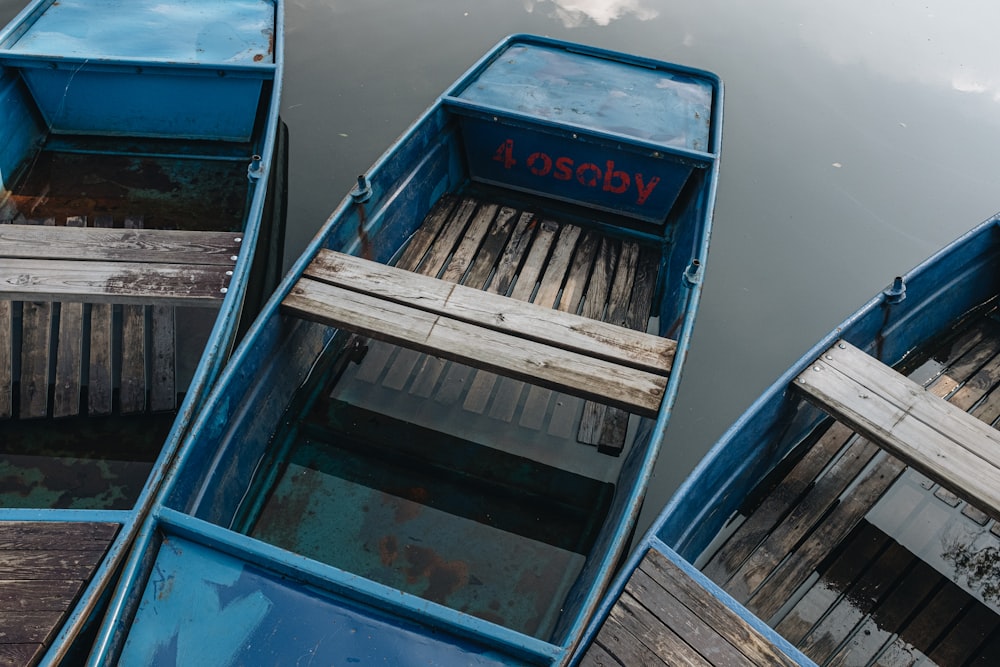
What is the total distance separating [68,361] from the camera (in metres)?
4.09

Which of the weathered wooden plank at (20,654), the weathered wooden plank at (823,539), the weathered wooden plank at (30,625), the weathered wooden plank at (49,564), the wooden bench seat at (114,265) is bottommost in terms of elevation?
the weathered wooden plank at (20,654)

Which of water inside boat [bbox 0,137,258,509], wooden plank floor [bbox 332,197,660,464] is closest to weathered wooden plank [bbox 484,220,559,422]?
wooden plank floor [bbox 332,197,660,464]

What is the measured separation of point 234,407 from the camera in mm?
3314

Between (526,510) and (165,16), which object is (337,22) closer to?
(165,16)

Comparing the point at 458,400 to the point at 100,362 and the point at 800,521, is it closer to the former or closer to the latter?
the point at 800,521

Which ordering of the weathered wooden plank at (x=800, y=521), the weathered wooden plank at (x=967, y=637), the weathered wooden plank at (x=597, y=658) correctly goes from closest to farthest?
the weathered wooden plank at (x=597, y=658) → the weathered wooden plank at (x=967, y=637) → the weathered wooden plank at (x=800, y=521)

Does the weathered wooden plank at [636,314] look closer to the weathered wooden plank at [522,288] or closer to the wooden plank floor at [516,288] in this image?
the wooden plank floor at [516,288]

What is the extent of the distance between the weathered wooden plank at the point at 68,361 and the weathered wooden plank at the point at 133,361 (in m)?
0.24

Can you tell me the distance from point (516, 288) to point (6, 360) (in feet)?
10.3

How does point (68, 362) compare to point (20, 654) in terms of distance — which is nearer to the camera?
point (20, 654)

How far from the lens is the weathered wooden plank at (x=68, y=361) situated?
396cm

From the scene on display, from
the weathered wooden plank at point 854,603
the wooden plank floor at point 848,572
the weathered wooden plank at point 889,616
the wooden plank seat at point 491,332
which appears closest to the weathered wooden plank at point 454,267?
the wooden plank seat at point 491,332

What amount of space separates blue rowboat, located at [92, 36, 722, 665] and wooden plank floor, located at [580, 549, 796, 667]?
0.13 meters

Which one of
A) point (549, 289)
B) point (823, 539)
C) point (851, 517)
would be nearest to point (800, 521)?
point (823, 539)
